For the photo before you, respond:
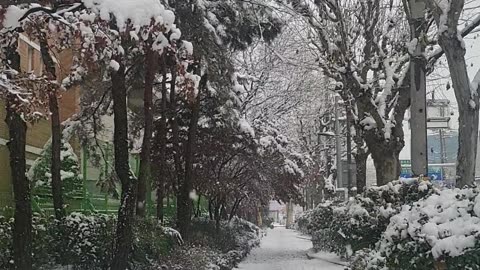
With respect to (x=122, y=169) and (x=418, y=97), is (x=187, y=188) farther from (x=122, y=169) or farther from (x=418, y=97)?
(x=418, y=97)

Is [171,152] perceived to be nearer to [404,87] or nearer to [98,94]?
[98,94]

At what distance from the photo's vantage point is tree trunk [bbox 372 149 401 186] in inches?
708

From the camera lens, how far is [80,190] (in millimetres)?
19219

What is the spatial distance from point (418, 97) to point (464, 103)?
1291mm

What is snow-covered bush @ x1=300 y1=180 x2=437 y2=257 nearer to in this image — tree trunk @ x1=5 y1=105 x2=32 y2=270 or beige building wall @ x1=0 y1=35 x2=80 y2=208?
tree trunk @ x1=5 y1=105 x2=32 y2=270

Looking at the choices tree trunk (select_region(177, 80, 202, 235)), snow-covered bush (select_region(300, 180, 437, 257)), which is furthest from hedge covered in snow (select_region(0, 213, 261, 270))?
snow-covered bush (select_region(300, 180, 437, 257))

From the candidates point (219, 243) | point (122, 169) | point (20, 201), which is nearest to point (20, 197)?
→ point (20, 201)

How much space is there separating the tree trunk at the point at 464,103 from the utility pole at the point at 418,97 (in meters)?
0.80

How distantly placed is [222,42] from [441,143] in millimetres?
19376

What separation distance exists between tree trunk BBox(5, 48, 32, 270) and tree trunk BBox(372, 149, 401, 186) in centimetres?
1008

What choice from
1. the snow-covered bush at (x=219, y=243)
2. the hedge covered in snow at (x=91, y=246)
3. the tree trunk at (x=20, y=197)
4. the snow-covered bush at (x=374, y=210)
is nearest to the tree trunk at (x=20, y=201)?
the tree trunk at (x=20, y=197)

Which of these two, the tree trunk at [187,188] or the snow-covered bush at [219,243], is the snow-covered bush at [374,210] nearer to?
the snow-covered bush at [219,243]

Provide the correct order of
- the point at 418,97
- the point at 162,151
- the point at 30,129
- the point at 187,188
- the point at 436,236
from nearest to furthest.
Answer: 1. the point at 436,236
2. the point at 418,97
3. the point at 187,188
4. the point at 162,151
5. the point at 30,129

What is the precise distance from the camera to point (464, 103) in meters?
9.61
